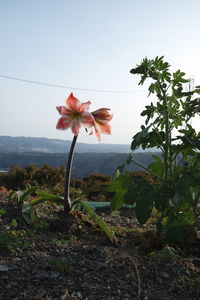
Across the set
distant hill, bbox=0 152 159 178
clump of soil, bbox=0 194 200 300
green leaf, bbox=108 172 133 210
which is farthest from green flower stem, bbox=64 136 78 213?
distant hill, bbox=0 152 159 178

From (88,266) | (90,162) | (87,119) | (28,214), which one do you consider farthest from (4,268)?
(90,162)

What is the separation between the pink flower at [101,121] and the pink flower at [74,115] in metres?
0.13

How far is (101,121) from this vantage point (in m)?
3.21

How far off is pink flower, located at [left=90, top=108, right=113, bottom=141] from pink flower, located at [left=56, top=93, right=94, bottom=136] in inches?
5.0

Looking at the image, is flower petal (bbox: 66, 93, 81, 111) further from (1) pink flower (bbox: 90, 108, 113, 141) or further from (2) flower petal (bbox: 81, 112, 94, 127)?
(1) pink flower (bbox: 90, 108, 113, 141)

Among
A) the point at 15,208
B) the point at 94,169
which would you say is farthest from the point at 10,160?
the point at 15,208

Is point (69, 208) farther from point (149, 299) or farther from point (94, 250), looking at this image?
point (149, 299)

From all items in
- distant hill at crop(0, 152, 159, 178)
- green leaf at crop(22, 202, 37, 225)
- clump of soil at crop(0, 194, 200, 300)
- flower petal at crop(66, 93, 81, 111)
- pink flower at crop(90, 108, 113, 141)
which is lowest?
distant hill at crop(0, 152, 159, 178)

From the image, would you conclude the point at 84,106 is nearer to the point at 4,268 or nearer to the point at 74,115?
the point at 74,115

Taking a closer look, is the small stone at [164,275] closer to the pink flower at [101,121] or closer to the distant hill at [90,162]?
the pink flower at [101,121]

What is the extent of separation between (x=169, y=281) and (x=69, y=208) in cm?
126

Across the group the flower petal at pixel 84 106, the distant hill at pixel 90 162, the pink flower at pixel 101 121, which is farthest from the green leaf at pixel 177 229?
the distant hill at pixel 90 162

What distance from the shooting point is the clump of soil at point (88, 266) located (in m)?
2.27

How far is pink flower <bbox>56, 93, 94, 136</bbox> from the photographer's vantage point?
3.05 m
